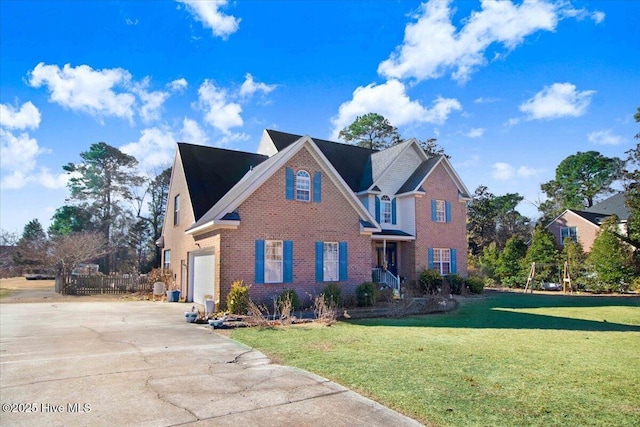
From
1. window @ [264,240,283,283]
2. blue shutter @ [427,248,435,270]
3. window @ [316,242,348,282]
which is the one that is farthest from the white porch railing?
window @ [264,240,283,283]

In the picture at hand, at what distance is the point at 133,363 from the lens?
7.82 meters

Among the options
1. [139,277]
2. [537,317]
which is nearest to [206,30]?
[537,317]

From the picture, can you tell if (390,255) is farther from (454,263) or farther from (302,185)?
(302,185)

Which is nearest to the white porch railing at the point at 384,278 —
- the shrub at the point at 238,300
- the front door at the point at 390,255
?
the front door at the point at 390,255

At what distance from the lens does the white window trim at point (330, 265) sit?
57.7 feet

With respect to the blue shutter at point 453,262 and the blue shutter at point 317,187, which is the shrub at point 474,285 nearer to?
the blue shutter at point 453,262

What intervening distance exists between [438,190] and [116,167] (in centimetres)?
4303

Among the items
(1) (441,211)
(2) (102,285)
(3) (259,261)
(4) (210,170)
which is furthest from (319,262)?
(2) (102,285)

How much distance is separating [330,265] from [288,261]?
2.19 meters

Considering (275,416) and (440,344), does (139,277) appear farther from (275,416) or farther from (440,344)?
(275,416)

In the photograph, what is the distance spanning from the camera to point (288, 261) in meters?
16.5

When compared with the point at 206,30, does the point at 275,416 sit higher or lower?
lower

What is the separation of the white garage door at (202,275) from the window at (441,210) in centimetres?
1509

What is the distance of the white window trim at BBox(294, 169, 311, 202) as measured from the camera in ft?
56.5
